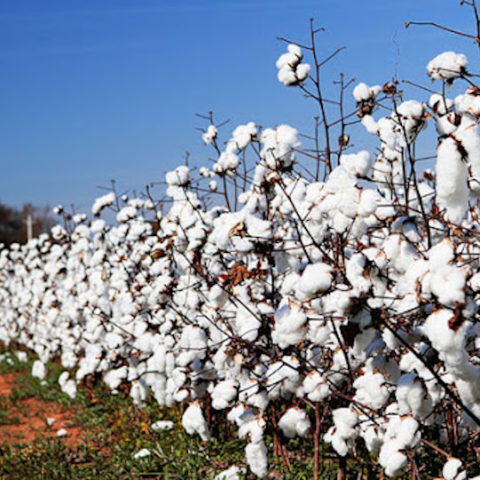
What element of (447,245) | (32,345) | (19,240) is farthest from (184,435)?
(19,240)

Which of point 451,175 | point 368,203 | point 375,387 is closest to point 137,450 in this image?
point 375,387

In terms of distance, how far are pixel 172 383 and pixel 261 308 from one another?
1285mm

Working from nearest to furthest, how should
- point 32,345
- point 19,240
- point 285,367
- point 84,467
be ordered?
point 285,367 → point 84,467 → point 32,345 → point 19,240

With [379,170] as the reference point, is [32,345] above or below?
above

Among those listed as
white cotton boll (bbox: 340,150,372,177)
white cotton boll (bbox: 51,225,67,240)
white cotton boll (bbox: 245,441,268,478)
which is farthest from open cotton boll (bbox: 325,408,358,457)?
white cotton boll (bbox: 51,225,67,240)

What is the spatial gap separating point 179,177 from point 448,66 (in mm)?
2138

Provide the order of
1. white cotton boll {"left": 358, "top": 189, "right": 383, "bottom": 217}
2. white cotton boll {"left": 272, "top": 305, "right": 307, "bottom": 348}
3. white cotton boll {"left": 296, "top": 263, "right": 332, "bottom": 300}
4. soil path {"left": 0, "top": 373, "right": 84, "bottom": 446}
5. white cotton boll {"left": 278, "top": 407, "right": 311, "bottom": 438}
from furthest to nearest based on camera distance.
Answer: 1. soil path {"left": 0, "top": 373, "right": 84, "bottom": 446}
2. white cotton boll {"left": 278, "top": 407, "right": 311, "bottom": 438}
3. white cotton boll {"left": 272, "top": 305, "right": 307, "bottom": 348}
4. white cotton boll {"left": 358, "top": 189, "right": 383, "bottom": 217}
5. white cotton boll {"left": 296, "top": 263, "right": 332, "bottom": 300}

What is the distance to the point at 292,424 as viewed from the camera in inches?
118

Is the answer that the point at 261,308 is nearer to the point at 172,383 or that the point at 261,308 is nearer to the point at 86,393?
the point at 172,383

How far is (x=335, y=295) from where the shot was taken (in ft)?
6.44

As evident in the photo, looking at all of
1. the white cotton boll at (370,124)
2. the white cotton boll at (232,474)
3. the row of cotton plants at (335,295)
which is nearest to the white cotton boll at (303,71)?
the row of cotton plants at (335,295)

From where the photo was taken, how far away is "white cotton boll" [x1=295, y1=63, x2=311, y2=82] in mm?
3104

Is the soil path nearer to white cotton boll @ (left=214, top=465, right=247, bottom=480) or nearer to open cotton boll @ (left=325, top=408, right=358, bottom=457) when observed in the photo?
white cotton boll @ (left=214, top=465, right=247, bottom=480)

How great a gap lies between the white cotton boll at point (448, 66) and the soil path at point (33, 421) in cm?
448
